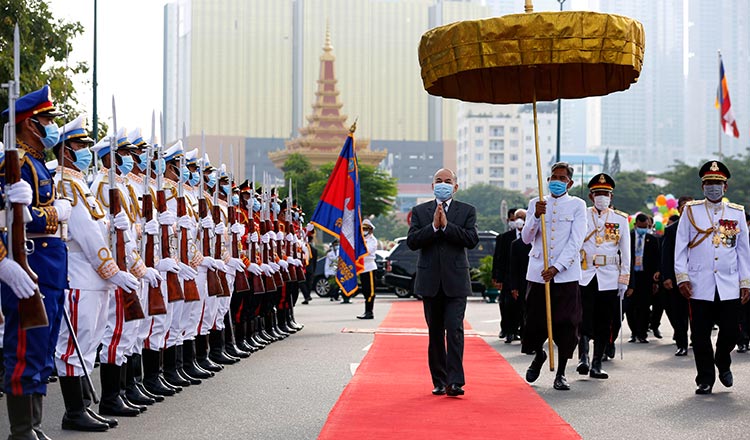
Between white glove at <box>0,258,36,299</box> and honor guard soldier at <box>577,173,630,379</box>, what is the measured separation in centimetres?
662

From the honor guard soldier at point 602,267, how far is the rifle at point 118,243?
4.87 m

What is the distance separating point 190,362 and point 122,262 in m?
2.84

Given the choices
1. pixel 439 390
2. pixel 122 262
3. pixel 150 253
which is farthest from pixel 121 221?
pixel 439 390

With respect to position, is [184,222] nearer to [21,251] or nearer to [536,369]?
[536,369]

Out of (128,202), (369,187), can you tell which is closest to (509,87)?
(128,202)

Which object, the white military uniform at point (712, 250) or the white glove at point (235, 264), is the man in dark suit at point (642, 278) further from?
the white glove at point (235, 264)

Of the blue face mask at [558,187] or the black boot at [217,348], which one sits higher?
the blue face mask at [558,187]

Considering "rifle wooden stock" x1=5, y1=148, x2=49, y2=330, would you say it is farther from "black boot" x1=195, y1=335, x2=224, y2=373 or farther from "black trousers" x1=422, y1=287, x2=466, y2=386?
"black boot" x1=195, y1=335, x2=224, y2=373

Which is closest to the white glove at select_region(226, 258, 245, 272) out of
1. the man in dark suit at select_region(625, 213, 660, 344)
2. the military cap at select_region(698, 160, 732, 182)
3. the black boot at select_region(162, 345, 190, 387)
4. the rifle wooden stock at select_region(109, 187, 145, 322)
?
the black boot at select_region(162, 345, 190, 387)

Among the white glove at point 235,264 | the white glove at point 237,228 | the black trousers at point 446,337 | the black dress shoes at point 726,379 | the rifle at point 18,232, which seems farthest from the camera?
the white glove at point 237,228

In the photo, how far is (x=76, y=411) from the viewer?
8016mm

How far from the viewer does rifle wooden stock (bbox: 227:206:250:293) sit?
1280 centimetres

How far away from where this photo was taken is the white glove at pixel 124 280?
8.12 meters

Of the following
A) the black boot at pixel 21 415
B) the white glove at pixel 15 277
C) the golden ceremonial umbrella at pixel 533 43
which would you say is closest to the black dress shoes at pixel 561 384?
the golden ceremonial umbrella at pixel 533 43
